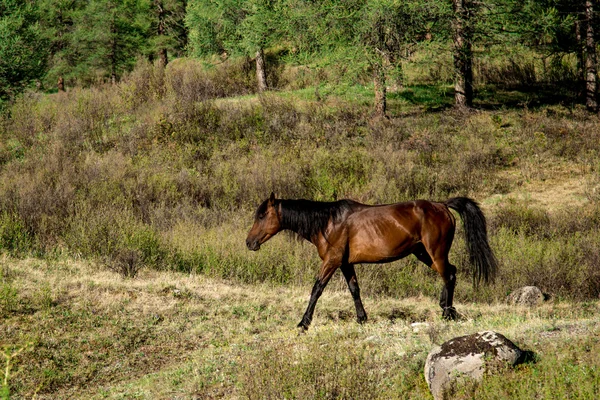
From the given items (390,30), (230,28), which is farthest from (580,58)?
(230,28)

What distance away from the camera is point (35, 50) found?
2852cm

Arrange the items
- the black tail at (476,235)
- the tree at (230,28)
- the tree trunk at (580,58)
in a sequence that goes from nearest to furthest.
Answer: the black tail at (476,235) → the tree at (230,28) → the tree trunk at (580,58)

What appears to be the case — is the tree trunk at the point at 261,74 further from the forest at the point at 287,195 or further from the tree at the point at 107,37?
the tree at the point at 107,37

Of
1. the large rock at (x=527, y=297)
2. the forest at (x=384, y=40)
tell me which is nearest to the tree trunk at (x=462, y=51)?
the forest at (x=384, y=40)

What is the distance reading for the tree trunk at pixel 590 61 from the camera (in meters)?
23.3

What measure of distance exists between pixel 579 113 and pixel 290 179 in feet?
41.2

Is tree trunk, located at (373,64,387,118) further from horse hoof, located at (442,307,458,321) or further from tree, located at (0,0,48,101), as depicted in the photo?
tree, located at (0,0,48,101)

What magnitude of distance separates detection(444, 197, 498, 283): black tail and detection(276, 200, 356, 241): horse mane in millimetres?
1778

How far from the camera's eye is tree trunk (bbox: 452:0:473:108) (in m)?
22.3

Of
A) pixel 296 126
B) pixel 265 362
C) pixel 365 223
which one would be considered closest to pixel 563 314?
pixel 365 223

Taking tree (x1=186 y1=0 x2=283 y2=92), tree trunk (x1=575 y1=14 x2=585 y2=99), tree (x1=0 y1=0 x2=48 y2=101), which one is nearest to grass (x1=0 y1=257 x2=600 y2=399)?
tree (x1=186 y1=0 x2=283 y2=92)

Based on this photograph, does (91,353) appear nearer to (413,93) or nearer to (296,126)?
(296,126)

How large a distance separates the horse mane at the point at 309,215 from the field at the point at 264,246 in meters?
1.43

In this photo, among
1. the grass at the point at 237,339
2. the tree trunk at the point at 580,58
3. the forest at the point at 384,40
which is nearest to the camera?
the grass at the point at 237,339
